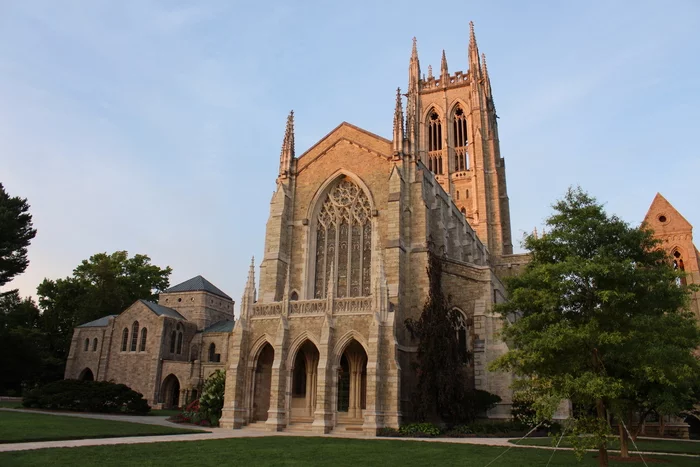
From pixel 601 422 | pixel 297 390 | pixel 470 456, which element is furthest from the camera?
pixel 297 390

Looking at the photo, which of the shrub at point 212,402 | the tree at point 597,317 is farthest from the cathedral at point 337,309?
the tree at point 597,317

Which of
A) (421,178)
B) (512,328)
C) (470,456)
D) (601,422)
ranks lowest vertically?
(470,456)

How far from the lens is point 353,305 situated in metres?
22.7

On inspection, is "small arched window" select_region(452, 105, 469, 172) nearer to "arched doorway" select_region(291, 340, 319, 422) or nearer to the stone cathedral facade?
the stone cathedral facade

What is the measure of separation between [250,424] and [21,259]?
2160 centimetres

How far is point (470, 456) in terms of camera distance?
12953 mm

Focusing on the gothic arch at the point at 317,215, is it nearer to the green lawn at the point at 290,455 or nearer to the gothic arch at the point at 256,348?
the gothic arch at the point at 256,348

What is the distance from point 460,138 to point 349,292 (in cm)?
3262

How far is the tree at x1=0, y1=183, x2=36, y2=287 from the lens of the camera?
32.7 m

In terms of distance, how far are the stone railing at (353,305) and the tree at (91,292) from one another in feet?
114

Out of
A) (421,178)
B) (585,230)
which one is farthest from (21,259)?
(585,230)

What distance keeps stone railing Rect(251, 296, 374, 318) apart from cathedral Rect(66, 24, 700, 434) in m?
0.05

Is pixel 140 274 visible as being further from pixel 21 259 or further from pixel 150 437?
pixel 150 437

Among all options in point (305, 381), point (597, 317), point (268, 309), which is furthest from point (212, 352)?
point (597, 317)
